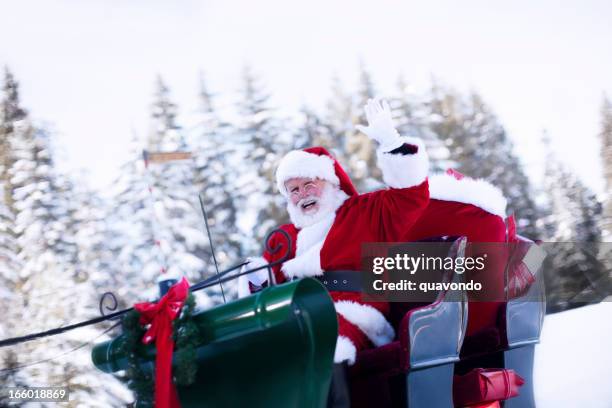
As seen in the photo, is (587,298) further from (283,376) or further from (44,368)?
(283,376)

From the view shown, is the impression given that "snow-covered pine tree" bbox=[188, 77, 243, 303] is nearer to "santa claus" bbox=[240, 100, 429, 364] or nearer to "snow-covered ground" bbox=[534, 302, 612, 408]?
"snow-covered ground" bbox=[534, 302, 612, 408]

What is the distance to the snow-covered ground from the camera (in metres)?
5.08

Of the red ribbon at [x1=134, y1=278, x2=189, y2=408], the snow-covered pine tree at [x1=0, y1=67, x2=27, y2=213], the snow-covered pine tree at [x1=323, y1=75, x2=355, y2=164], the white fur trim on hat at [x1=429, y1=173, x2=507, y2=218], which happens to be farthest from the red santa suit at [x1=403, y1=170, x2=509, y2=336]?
the snow-covered pine tree at [x1=323, y1=75, x2=355, y2=164]

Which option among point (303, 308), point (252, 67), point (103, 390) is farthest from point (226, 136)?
point (303, 308)

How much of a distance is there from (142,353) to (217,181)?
14.7m

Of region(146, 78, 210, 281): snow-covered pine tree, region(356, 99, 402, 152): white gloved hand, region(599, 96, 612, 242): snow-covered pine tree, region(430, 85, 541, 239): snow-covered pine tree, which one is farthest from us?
region(430, 85, 541, 239): snow-covered pine tree

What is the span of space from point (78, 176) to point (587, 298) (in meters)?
10.1

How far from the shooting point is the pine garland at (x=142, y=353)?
9.30ft

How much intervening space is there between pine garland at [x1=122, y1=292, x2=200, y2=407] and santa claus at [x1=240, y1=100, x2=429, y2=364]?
0.70 m

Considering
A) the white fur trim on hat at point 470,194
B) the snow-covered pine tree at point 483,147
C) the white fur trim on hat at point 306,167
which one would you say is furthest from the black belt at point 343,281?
the snow-covered pine tree at point 483,147

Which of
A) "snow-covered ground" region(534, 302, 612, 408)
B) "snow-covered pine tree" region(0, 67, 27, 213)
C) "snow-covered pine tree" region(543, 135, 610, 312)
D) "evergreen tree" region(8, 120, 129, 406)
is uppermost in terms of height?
"snow-covered pine tree" region(0, 67, 27, 213)

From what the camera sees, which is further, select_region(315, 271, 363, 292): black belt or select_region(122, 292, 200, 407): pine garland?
select_region(315, 271, 363, 292): black belt

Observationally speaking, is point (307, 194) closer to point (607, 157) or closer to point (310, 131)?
point (310, 131)

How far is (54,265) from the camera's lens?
12.3m
